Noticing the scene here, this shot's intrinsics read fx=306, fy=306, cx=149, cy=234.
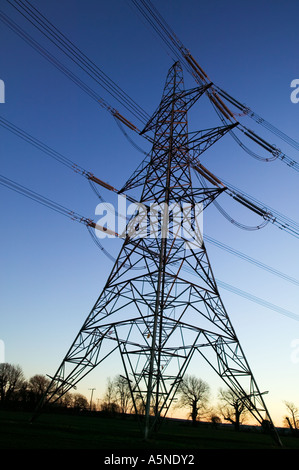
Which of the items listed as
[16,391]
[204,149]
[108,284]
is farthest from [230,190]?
[16,391]

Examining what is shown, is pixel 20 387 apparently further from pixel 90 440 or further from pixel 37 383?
pixel 90 440

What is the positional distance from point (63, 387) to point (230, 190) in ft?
→ 40.3

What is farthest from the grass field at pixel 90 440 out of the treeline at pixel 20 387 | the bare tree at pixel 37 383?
the bare tree at pixel 37 383

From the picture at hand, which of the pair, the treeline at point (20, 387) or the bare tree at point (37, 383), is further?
the bare tree at point (37, 383)

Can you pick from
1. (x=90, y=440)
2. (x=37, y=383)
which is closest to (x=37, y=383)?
(x=37, y=383)

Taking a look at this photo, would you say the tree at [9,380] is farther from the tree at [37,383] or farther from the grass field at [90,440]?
the grass field at [90,440]

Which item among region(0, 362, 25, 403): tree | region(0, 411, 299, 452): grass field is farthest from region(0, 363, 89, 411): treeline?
region(0, 411, 299, 452): grass field

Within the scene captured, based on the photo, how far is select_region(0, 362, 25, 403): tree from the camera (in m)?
62.2

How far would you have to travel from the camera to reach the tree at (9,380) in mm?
62188

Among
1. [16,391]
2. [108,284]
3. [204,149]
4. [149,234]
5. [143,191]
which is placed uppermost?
[204,149]

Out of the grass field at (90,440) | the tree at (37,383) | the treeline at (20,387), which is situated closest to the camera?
the grass field at (90,440)

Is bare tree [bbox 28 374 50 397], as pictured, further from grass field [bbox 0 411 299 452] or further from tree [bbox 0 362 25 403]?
grass field [bbox 0 411 299 452]
